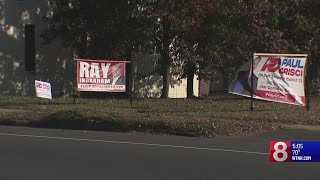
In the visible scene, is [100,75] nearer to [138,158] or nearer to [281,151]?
[138,158]

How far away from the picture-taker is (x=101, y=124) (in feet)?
50.2

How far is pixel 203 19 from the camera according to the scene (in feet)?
74.6

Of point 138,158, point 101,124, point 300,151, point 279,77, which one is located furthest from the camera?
point 279,77

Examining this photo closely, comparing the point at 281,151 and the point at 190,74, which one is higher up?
the point at 190,74

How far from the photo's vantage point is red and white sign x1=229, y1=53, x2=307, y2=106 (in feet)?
55.9

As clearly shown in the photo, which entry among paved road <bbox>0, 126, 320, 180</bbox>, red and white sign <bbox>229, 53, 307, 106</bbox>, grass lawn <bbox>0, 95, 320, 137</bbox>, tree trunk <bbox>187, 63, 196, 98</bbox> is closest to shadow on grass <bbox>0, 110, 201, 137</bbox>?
grass lawn <bbox>0, 95, 320, 137</bbox>

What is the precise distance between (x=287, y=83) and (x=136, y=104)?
590cm

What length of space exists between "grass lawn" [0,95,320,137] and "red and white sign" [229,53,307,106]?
22.4 inches

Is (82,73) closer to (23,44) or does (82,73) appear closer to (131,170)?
(23,44)

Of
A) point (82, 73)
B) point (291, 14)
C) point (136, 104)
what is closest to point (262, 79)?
point (136, 104)

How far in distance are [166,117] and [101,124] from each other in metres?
1.86

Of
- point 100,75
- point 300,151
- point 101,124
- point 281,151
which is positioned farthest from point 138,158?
point 100,75

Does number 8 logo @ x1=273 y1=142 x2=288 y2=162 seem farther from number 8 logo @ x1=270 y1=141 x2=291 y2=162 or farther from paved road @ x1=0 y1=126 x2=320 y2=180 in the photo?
paved road @ x1=0 y1=126 x2=320 y2=180

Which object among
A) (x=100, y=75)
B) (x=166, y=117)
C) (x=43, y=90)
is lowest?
(x=166, y=117)
